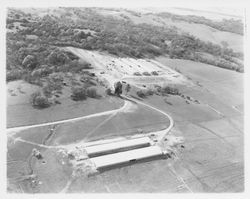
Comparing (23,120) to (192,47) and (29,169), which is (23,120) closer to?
(29,169)

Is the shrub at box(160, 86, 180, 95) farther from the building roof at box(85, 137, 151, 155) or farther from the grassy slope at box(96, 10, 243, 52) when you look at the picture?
the grassy slope at box(96, 10, 243, 52)

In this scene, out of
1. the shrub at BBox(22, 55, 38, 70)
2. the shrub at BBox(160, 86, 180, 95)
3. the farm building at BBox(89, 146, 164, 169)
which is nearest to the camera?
the farm building at BBox(89, 146, 164, 169)

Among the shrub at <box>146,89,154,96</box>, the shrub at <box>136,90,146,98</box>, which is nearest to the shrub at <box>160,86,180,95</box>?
the shrub at <box>146,89,154,96</box>

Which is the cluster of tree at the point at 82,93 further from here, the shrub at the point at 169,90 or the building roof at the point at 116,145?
the building roof at the point at 116,145

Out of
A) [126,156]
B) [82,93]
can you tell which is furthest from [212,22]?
[126,156]

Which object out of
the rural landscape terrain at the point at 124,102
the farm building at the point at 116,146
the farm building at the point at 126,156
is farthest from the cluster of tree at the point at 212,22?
the farm building at the point at 126,156

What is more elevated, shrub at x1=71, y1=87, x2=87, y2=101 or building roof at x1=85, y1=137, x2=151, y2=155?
shrub at x1=71, y1=87, x2=87, y2=101

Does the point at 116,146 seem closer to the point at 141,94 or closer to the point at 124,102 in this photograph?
the point at 124,102
